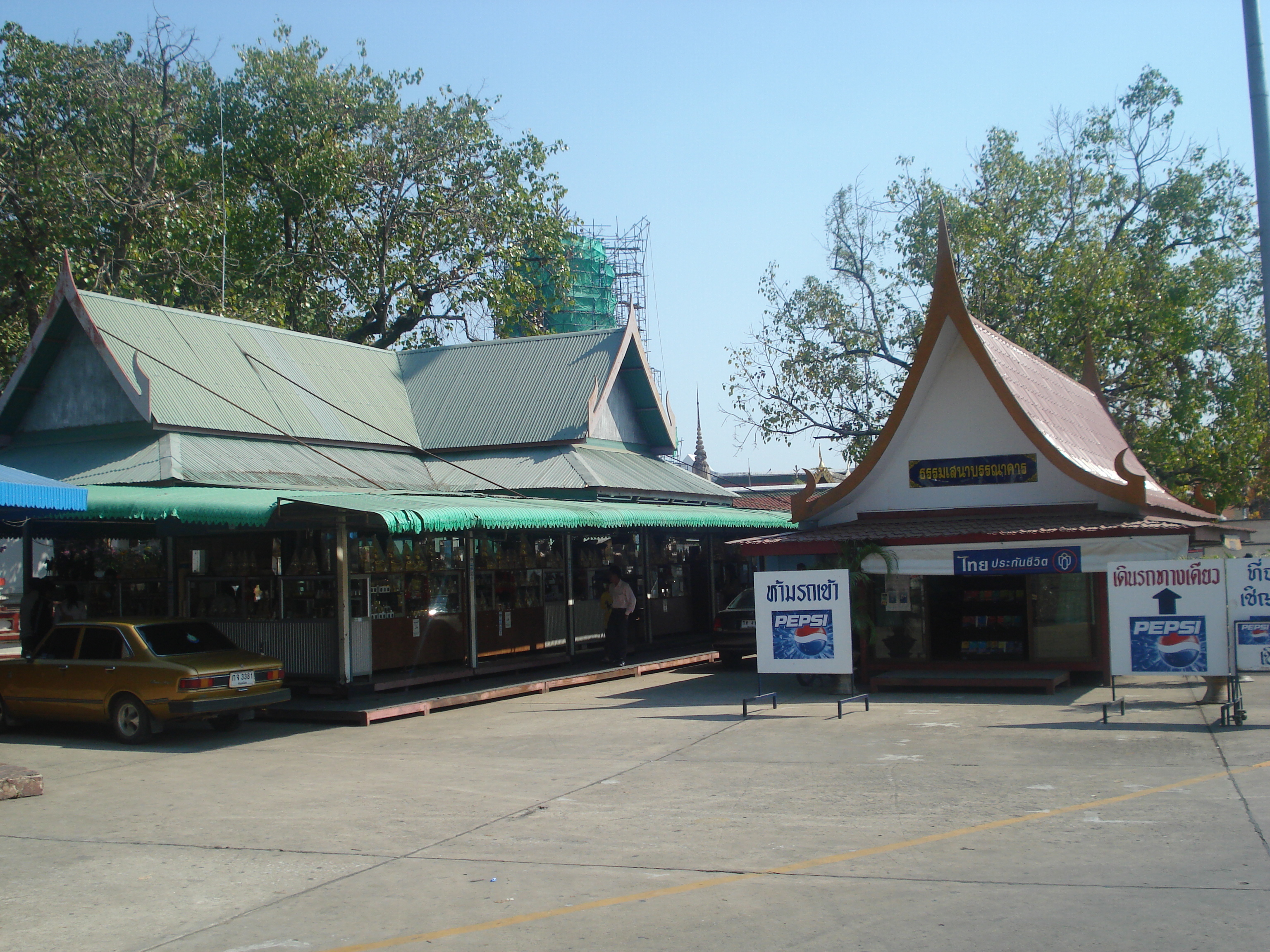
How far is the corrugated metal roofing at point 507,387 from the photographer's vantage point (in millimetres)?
23875

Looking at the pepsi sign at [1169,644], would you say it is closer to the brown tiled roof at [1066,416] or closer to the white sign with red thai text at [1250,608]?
the white sign with red thai text at [1250,608]

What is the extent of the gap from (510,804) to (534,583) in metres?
11.8

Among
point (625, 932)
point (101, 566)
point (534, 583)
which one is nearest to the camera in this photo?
point (625, 932)

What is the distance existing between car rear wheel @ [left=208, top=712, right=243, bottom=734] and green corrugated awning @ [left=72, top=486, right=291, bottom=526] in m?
2.56

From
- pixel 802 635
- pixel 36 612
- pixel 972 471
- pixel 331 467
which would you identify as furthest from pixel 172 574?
pixel 972 471

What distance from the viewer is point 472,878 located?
24.4ft

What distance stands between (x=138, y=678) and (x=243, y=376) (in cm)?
863

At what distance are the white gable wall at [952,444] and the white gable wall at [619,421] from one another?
7663mm

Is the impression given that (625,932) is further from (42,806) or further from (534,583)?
(534,583)

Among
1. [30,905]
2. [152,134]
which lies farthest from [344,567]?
[152,134]

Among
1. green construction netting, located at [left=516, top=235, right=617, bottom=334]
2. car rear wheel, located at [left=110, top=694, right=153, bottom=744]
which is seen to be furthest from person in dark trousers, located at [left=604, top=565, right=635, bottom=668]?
green construction netting, located at [left=516, top=235, right=617, bottom=334]

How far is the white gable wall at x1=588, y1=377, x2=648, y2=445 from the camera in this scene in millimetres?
24608

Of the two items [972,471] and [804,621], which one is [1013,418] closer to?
[972,471]

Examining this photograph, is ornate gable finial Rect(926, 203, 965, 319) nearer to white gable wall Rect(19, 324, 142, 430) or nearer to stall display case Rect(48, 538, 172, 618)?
white gable wall Rect(19, 324, 142, 430)
